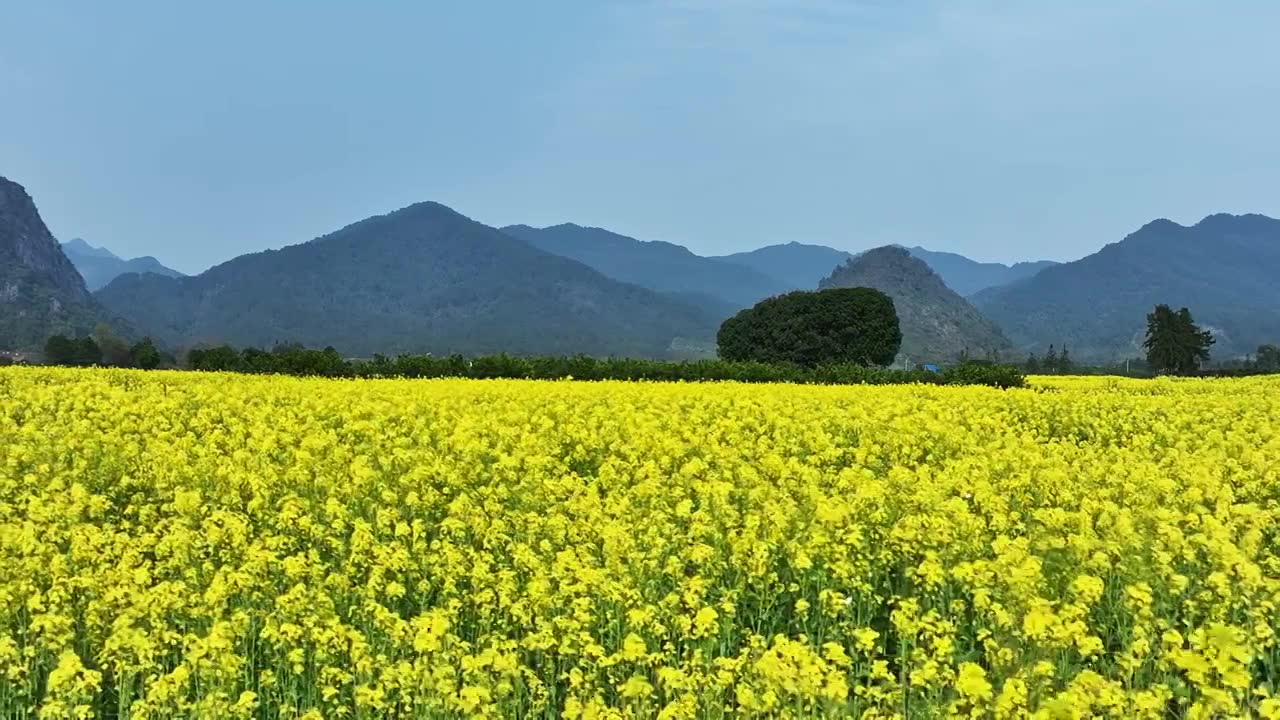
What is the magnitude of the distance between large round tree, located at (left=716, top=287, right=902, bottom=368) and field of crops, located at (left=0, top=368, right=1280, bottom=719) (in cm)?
6386

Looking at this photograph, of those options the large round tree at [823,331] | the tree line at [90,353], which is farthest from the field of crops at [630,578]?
the tree line at [90,353]

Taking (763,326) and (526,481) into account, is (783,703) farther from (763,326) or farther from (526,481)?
(763,326)

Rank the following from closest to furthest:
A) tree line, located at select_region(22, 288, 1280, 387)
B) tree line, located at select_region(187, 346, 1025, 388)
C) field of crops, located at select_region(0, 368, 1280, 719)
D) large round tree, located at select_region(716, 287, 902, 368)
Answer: field of crops, located at select_region(0, 368, 1280, 719), tree line, located at select_region(187, 346, 1025, 388), tree line, located at select_region(22, 288, 1280, 387), large round tree, located at select_region(716, 287, 902, 368)

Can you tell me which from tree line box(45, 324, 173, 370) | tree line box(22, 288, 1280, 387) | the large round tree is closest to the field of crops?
tree line box(22, 288, 1280, 387)

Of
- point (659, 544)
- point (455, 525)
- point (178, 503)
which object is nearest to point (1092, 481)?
point (659, 544)

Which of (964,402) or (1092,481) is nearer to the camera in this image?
(1092,481)

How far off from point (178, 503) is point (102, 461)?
4445 millimetres

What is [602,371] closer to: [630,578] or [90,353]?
[630,578]

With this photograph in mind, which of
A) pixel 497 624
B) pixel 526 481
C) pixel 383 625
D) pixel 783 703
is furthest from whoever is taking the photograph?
pixel 526 481

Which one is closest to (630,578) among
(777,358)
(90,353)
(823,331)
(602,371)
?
(602,371)

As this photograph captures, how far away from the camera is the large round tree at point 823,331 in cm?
8038

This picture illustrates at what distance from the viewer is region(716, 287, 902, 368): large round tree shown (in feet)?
264

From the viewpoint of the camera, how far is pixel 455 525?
922 centimetres

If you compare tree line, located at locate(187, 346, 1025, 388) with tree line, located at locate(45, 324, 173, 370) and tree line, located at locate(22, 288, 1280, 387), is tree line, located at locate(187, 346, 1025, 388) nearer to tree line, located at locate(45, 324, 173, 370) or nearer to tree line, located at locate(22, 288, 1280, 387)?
tree line, located at locate(22, 288, 1280, 387)
